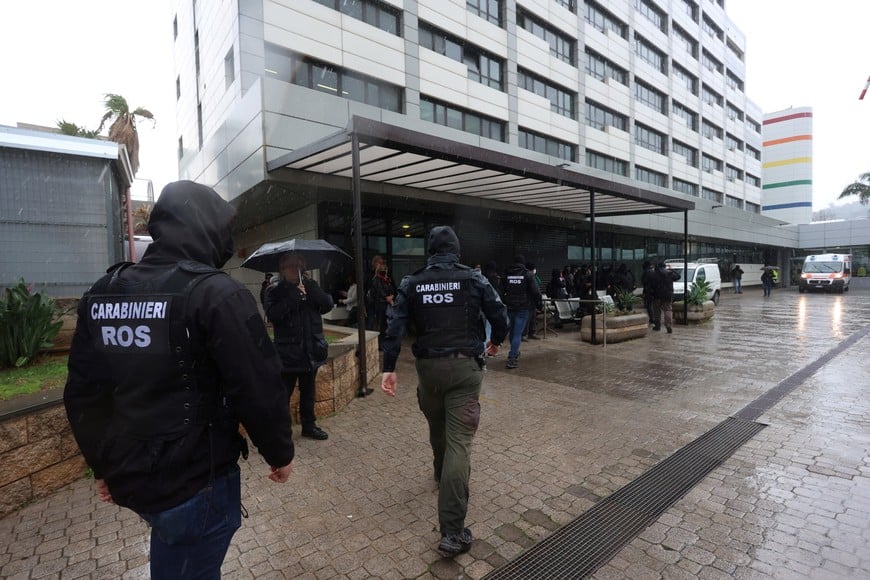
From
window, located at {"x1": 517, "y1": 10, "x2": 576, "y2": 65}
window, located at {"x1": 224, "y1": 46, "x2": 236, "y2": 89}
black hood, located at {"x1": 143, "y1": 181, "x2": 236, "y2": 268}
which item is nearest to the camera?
black hood, located at {"x1": 143, "y1": 181, "x2": 236, "y2": 268}

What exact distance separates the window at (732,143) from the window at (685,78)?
714 cm

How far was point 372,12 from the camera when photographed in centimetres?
1270

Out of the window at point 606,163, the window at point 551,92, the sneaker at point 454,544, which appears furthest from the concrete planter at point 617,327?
the window at point 606,163

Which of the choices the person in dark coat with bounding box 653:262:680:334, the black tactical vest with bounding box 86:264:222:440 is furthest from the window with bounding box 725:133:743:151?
the black tactical vest with bounding box 86:264:222:440

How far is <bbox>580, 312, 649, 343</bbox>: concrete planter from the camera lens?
10.2 meters

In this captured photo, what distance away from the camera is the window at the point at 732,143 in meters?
36.5

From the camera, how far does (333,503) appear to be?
338cm

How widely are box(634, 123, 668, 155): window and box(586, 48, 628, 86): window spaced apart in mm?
2692

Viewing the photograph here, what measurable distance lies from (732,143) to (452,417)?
4431 cm

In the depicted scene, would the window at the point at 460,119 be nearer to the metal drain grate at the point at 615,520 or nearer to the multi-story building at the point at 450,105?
the multi-story building at the point at 450,105

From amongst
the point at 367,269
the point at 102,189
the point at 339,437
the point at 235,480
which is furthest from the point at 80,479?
the point at 367,269

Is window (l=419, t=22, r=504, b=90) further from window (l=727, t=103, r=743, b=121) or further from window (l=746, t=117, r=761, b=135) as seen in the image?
window (l=746, t=117, r=761, b=135)

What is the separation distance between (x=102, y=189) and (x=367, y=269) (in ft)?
22.4

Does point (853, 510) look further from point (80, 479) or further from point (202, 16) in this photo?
point (202, 16)
